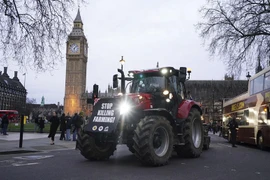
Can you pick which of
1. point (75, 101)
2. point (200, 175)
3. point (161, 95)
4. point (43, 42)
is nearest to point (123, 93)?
point (161, 95)

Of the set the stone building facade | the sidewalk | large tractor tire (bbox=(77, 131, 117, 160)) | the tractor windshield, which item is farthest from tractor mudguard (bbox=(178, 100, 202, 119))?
the stone building facade

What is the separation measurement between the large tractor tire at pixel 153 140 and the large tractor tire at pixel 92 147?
4.09ft

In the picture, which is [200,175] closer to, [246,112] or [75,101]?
[246,112]

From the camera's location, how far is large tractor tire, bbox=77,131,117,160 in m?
8.95

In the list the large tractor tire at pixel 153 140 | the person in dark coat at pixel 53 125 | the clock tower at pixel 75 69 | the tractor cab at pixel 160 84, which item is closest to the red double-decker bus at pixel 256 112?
the tractor cab at pixel 160 84

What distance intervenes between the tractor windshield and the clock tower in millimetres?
117086

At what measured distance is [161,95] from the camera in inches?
376

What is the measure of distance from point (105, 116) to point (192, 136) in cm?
362

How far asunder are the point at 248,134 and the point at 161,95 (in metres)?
10.6

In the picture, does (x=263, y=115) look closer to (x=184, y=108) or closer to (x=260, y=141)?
(x=260, y=141)

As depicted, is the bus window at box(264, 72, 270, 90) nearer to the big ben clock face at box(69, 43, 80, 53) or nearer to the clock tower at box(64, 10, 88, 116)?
the clock tower at box(64, 10, 88, 116)

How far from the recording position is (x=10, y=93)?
420 feet

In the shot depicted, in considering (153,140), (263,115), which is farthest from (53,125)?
(263,115)

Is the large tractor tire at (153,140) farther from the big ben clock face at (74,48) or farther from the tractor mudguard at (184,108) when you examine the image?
the big ben clock face at (74,48)
